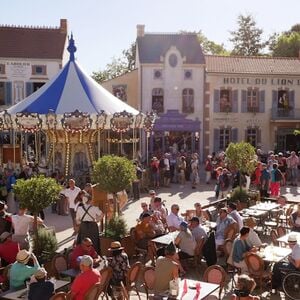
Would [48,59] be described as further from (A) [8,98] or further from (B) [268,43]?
(B) [268,43]

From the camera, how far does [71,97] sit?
18.5m

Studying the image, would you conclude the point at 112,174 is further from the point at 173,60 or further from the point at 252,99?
the point at 252,99

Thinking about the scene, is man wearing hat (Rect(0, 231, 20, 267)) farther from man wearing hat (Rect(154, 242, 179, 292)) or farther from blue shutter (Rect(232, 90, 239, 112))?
blue shutter (Rect(232, 90, 239, 112))

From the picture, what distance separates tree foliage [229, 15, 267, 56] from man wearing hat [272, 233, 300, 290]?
43.6 m

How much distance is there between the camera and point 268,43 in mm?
50312

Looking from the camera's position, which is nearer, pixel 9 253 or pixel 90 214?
pixel 9 253

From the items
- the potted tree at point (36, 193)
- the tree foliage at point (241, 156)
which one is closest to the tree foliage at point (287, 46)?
the tree foliage at point (241, 156)

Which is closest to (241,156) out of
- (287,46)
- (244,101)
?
(244,101)

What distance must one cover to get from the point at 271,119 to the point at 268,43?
893 inches

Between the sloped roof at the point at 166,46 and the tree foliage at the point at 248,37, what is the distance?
20656 mm

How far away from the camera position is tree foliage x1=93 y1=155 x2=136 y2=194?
11508 millimetres

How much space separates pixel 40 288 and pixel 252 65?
86.2ft

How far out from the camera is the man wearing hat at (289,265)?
8.21 meters

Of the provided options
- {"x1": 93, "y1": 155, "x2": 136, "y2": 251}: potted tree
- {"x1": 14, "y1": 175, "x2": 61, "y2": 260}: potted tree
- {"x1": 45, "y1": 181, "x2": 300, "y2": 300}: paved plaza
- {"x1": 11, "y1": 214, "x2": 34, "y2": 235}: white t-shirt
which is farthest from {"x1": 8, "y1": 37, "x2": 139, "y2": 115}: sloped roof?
{"x1": 11, "y1": 214, "x2": 34, "y2": 235}: white t-shirt
